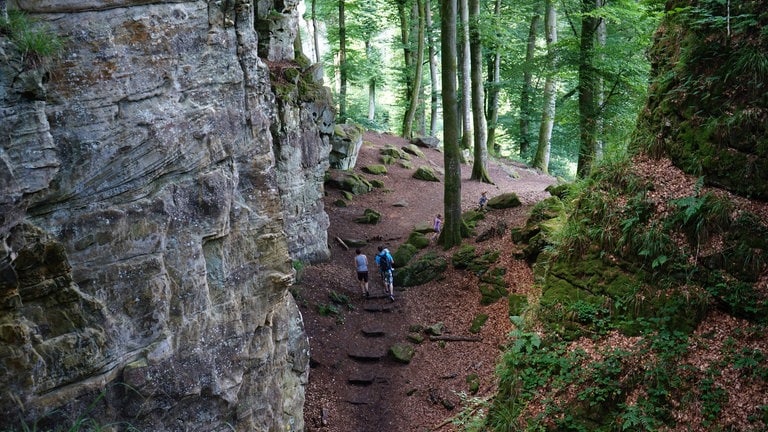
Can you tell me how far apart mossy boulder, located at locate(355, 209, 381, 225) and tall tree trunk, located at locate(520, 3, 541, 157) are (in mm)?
7948

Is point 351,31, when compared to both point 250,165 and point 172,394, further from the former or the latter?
point 172,394

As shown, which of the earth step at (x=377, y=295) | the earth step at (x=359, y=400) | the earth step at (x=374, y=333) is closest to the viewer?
the earth step at (x=359, y=400)

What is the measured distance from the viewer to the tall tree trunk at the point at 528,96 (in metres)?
23.3

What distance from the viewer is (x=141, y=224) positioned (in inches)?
277

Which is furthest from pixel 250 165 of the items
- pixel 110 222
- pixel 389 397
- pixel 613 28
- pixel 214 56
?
pixel 613 28

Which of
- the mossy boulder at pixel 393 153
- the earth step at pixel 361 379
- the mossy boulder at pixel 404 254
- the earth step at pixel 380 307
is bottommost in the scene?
the earth step at pixel 361 379

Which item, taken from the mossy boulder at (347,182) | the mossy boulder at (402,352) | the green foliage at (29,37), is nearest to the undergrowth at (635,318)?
the mossy boulder at (402,352)

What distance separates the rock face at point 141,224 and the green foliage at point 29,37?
9 centimetres

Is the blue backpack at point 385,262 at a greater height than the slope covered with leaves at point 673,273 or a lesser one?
lesser

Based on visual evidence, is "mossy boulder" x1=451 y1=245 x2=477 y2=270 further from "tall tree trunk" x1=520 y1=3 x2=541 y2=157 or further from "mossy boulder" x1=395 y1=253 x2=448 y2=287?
"tall tree trunk" x1=520 y1=3 x2=541 y2=157

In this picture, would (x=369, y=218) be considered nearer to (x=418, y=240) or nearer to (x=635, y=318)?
(x=418, y=240)

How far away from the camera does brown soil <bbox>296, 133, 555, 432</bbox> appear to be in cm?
1056

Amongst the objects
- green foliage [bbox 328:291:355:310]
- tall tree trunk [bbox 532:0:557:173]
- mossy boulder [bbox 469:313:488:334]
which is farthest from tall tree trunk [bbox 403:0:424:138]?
mossy boulder [bbox 469:313:488:334]

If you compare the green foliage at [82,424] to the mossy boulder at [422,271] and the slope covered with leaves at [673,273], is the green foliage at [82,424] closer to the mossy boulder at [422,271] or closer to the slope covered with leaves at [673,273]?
the slope covered with leaves at [673,273]
